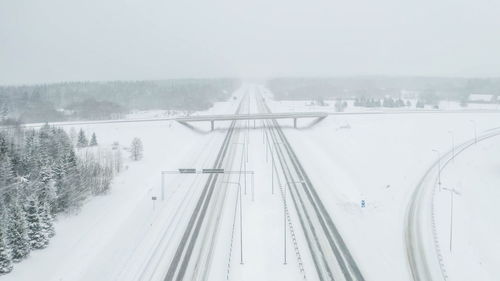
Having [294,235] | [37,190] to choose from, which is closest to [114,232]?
[37,190]

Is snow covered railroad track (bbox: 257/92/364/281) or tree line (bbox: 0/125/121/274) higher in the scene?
tree line (bbox: 0/125/121/274)

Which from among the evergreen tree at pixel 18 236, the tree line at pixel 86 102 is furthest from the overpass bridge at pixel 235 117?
the evergreen tree at pixel 18 236

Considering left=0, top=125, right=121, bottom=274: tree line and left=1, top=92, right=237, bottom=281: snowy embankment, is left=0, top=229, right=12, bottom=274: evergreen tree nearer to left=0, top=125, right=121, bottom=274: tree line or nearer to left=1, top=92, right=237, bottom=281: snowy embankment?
left=0, top=125, right=121, bottom=274: tree line

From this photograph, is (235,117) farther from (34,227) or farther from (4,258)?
(4,258)

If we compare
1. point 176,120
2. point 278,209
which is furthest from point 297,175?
point 176,120

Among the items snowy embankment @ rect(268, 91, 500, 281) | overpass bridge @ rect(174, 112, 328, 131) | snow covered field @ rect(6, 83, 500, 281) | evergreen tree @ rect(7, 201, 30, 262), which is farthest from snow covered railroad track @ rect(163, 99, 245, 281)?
overpass bridge @ rect(174, 112, 328, 131)
